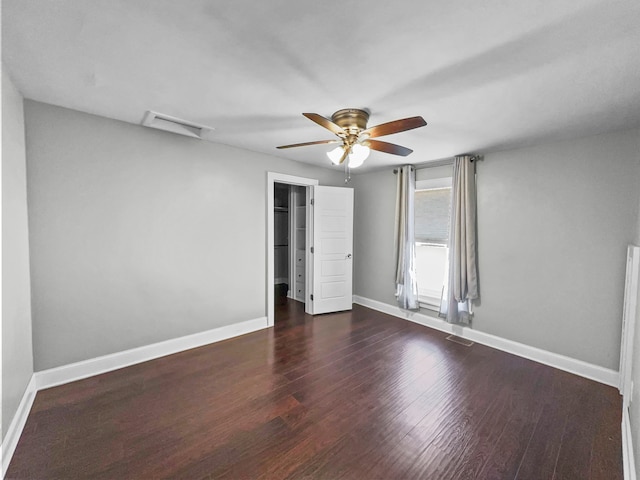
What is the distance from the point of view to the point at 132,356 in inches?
107

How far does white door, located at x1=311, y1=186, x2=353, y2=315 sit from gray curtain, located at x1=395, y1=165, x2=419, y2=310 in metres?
0.84

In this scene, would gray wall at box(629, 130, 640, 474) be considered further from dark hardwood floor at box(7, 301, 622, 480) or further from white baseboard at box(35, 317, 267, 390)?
white baseboard at box(35, 317, 267, 390)

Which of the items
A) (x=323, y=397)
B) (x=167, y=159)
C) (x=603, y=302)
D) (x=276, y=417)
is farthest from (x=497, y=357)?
(x=167, y=159)

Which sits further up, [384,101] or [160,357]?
[384,101]

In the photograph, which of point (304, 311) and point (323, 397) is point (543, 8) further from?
point (304, 311)

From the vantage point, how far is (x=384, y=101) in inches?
81.9

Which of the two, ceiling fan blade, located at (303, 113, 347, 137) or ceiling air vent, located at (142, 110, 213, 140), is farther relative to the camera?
ceiling air vent, located at (142, 110, 213, 140)

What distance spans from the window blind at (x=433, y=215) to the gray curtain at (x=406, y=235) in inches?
7.0

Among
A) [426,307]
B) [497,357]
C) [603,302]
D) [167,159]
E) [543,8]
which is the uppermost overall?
[543,8]

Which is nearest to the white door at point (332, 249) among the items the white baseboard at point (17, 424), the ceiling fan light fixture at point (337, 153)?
the ceiling fan light fixture at point (337, 153)

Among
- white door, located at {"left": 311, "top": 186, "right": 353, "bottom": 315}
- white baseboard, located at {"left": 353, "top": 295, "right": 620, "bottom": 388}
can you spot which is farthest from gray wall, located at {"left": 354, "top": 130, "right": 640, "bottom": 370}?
white door, located at {"left": 311, "top": 186, "right": 353, "bottom": 315}

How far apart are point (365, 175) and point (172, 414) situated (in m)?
4.32

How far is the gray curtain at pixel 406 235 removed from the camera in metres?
4.16

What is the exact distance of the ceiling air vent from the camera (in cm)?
247
